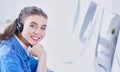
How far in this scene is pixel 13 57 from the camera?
3.79 ft

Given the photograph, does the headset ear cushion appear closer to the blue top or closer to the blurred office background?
the blue top

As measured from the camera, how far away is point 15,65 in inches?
45.1

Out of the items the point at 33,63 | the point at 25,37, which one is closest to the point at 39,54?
the point at 33,63

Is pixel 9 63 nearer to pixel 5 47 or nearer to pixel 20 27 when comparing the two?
pixel 5 47

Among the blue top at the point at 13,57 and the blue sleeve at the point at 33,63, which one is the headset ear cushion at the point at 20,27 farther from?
the blue sleeve at the point at 33,63

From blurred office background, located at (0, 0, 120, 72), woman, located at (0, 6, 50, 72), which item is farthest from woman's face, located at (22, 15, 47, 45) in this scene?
blurred office background, located at (0, 0, 120, 72)

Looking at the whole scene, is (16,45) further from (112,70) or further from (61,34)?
(112,70)

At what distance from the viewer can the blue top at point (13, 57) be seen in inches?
44.4

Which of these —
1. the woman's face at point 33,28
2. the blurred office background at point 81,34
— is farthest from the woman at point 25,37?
the blurred office background at point 81,34

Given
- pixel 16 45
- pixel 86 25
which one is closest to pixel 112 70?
pixel 86 25

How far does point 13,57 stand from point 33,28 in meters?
0.21

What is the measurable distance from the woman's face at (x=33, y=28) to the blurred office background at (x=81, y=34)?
25 cm

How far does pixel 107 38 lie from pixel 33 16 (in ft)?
1.34

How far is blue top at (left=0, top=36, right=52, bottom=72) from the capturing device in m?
1.13
